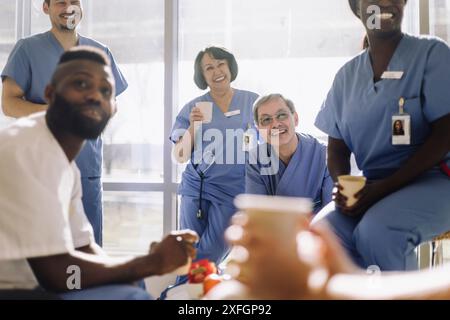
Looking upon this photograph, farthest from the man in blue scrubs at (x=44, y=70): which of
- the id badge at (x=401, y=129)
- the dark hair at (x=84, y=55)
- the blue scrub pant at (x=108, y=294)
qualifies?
the id badge at (x=401, y=129)

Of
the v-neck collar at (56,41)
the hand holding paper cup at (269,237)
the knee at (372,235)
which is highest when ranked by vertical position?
the v-neck collar at (56,41)

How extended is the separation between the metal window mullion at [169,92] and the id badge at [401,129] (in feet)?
4.09

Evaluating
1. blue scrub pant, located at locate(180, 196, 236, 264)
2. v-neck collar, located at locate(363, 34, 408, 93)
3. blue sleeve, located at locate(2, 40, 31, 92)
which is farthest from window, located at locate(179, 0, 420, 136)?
blue sleeve, located at locate(2, 40, 31, 92)

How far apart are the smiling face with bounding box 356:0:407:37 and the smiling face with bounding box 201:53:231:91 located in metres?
0.81

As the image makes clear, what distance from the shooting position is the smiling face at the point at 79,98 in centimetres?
60

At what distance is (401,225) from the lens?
921mm

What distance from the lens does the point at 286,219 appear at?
1.23 feet

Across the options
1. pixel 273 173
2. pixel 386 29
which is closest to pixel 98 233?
pixel 273 173

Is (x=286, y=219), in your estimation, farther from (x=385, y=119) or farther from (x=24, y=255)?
(x=385, y=119)

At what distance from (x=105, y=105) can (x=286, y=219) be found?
0.35m

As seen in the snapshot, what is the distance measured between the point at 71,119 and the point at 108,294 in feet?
0.77

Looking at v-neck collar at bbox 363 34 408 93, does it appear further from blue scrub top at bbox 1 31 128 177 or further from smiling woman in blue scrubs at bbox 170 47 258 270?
smiling woman in blue scrubs at bbox 170 47 258 270

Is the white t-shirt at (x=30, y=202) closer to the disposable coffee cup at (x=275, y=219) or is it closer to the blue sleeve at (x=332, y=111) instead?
the disposable coffee cup at (x=275, y=219)

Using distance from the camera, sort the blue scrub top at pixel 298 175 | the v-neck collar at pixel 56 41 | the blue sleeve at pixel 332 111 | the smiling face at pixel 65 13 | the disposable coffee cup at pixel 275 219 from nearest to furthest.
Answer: the disposable coffee cup at pixel 275 219, the v-neck collar at pixel 56 41, the smiling face at pixel 65 13, the blue sleeve at pixel 332 111, the blue scrub top at pixel 298 175
